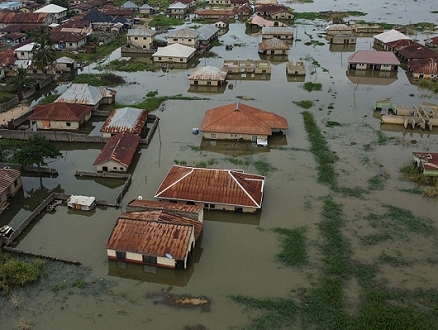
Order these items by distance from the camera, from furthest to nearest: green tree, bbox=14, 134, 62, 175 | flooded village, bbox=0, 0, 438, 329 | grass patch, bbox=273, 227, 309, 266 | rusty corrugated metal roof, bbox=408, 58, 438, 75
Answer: rusty corrugated metal roof, bbox=408, 58, 438, 75
green tree, bbox=14, 134, 62, 175
grass patch, bbox=273, 227, 309, 266
flooded village, bbox=0, 0, 438, 329

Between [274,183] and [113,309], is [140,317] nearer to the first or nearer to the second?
[113,309]

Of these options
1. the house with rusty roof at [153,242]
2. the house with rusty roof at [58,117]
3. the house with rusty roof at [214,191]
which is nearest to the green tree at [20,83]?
the house with rusty roof at [58,117]

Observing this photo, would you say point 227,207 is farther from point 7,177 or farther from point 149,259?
point 7,177

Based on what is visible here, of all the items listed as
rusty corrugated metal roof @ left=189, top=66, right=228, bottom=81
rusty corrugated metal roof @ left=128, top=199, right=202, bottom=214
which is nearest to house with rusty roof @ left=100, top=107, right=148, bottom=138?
rusty corrugated metal roof @ left=128, top=199, right=202, bottom=214

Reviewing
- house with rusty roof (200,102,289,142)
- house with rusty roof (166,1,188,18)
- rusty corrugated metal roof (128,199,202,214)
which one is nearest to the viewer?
rusty corrugated metal roof (128,199,202,214)

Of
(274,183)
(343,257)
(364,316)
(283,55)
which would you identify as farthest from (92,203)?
(283,55)

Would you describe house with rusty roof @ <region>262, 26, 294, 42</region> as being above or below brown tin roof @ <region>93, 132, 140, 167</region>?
above

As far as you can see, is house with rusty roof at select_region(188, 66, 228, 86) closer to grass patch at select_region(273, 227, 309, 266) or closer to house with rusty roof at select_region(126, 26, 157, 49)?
house with rusty roof at select_region(126, 26, 157, 49)

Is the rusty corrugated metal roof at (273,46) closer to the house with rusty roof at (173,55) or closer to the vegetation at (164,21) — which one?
the house with rusty roof at (173,55)
